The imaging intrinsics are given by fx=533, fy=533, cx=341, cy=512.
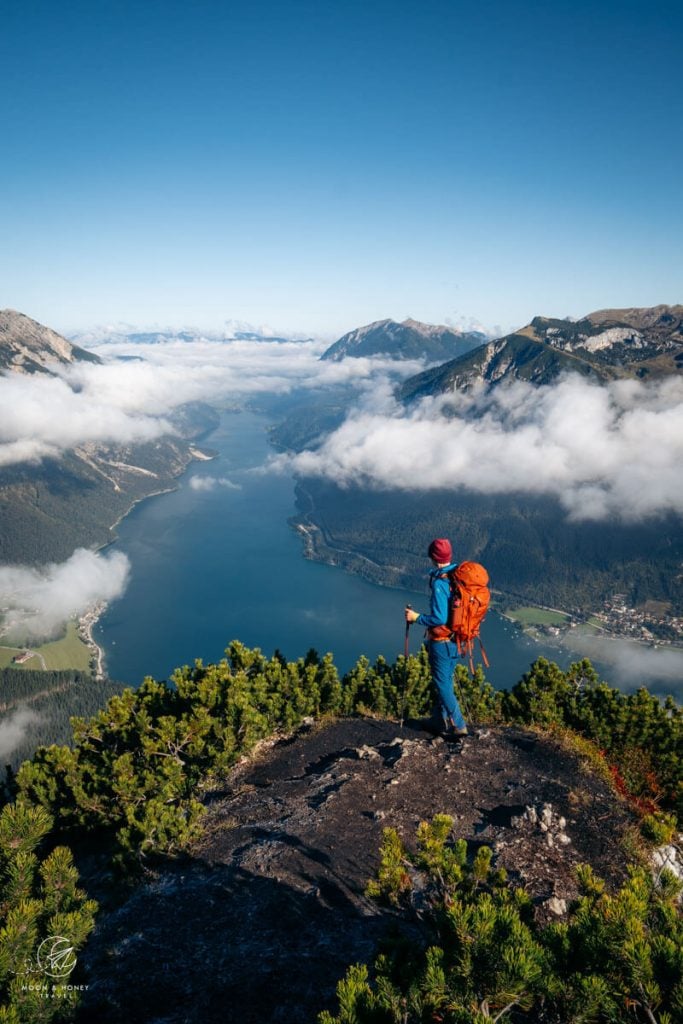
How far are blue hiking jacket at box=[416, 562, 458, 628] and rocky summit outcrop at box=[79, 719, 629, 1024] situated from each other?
5613 millimetres

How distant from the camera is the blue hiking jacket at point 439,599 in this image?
45.0 ft

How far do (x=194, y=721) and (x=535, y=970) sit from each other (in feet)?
59.3

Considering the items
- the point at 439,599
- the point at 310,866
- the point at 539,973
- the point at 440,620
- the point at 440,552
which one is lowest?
the point at 310,866

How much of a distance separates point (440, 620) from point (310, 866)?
6.84 meters

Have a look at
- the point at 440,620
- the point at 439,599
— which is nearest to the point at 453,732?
the point at 440,620

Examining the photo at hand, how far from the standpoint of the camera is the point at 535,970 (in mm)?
4824

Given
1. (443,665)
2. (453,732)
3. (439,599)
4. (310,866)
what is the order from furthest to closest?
(453,732) < (443,665) < (439,599) < (310,866)

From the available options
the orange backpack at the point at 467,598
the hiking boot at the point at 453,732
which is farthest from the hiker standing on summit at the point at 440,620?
the hiking boot at the point at 453,732

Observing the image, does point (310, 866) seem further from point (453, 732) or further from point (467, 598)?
point (467, 598)

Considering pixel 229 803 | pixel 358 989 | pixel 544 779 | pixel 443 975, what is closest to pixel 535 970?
pixel 443 975

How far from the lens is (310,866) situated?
517 inches

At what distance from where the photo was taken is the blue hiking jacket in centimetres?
1371

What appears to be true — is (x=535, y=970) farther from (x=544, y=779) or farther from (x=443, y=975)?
(x=544, y=779)

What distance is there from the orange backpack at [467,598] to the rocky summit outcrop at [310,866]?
511 cm
